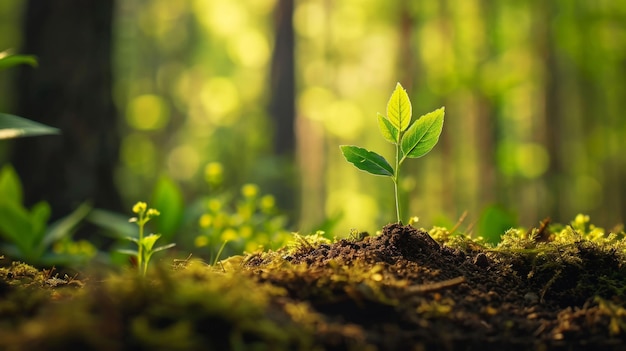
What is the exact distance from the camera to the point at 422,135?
162cm

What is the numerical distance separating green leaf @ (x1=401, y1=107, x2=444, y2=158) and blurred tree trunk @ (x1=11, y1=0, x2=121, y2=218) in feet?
11.8

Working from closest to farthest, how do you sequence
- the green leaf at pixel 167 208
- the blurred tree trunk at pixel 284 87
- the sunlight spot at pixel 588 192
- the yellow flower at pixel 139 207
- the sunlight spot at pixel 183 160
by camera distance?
the yellow flower at pixel 139 207, the green leaf at pixel 167 208, the blurred tree trunk at pixel 284 87, the sunlight spot at pixel 588 192, the sunlight spot at pixel 183 160

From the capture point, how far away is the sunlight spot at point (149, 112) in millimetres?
22906

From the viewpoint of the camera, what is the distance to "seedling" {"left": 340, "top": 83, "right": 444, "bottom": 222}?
5.21 feet

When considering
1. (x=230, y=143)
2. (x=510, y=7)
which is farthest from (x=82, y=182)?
(x=230, y=143)

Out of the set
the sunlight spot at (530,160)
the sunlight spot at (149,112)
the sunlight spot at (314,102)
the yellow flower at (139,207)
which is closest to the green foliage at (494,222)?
the yellow flower at (139,207)

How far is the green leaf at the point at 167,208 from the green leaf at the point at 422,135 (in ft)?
5.51

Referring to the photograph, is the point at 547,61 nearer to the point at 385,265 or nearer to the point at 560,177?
the point at 560,177

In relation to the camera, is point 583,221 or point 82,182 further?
point 82,182

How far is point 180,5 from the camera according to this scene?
24672 millimetres

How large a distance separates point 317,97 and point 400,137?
2131 centimetres

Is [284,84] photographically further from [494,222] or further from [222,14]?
[494,222]

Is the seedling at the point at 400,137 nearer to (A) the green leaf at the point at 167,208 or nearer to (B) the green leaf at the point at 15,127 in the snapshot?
(B) the green leaf at the point at 15,127

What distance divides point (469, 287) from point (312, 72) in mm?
24667
